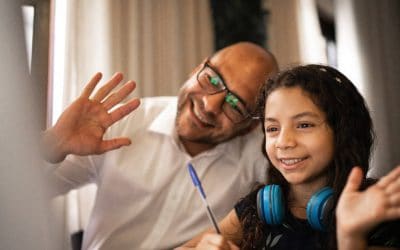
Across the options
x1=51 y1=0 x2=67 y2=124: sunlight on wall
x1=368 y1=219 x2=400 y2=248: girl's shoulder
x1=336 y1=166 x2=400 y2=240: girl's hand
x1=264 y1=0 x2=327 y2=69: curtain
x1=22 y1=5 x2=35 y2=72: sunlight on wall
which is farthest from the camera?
x1=264 y1=0 x2=327 y2=69: curtain

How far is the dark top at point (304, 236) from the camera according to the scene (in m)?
0.65

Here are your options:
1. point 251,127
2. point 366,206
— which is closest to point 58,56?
Result: point 251,127

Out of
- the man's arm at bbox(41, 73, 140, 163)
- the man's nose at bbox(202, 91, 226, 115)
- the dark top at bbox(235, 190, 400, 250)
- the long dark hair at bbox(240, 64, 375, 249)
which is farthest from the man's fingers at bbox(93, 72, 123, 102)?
the dark top at bbox(235, 190, 400, 250)

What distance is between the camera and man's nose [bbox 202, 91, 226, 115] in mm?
977

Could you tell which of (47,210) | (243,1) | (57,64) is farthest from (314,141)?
(243,1)

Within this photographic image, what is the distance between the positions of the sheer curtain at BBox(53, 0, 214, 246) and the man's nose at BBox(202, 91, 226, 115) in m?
0.25

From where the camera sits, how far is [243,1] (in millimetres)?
1277

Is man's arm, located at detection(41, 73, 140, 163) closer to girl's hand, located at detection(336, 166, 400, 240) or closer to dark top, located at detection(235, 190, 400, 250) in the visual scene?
dark top, located at detection(235, 190, 400, 250)

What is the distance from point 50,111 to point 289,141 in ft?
1.70

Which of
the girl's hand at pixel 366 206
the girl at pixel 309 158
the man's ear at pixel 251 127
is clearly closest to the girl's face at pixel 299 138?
the girl at pixel 309 158

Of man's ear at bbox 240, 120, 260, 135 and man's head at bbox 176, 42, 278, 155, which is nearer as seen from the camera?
man's head at bbox 176, 42, 278, 155

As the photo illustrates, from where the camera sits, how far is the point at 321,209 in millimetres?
656

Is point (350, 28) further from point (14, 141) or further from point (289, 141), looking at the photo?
point (14, 141)

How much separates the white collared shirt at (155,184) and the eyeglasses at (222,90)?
0.12 metres
